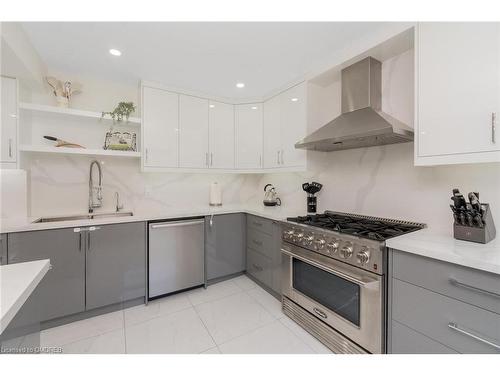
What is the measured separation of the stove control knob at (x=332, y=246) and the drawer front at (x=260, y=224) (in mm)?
752

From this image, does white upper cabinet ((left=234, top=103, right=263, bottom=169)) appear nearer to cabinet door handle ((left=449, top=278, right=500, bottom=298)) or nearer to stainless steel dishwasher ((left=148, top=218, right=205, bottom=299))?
stainless steel dishwasher ((left=148, top=218, right=205, bottom=299))

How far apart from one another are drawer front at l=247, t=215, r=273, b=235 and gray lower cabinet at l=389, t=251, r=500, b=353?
1180mm

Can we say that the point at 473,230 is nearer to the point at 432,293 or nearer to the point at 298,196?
the point at 432,293

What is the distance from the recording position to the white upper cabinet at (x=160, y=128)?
229 cm

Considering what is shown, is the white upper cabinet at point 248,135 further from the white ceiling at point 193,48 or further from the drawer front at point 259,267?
the drawer front at point 259,267

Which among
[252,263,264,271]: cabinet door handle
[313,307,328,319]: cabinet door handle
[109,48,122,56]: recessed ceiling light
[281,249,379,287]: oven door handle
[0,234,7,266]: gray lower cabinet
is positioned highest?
[109,48,122,56]: recessed ceiling light

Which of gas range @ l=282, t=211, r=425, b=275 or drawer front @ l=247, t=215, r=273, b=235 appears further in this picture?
drawer front @ l=247, t=215, r=273, b=235

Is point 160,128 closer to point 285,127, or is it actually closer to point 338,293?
point 285,127

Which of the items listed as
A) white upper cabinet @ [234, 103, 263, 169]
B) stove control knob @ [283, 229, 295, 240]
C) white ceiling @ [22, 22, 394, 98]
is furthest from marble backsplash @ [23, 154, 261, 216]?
stove control knob @ [283, 229, 295, 240]

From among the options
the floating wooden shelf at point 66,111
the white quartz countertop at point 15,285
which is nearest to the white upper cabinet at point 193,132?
the floating wooden shelf at point 66,111

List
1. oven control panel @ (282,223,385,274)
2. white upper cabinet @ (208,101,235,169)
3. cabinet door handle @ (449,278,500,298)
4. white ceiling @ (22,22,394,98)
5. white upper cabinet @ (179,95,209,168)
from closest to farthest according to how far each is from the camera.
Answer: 1. cabinet door handle @ (449,278,500,298)
2. oven control panel @ (282,223,385,274)
3. white ceiling @ (22,22,394,98)
4. white upper cabinet @ (179,95,209,168)
5. white upper cabinet @ (208,101,235,169)

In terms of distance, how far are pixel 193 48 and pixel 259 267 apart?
2219 mm

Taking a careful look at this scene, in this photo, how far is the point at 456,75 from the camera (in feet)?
3.97

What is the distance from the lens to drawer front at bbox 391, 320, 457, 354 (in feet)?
3.61
